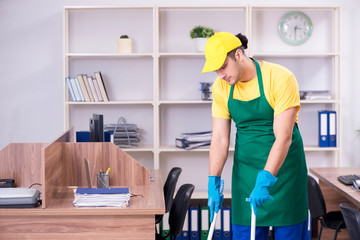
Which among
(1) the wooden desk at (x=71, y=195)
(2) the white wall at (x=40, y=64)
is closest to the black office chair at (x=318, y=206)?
(1) the wooden desk at (x=71, y=195)

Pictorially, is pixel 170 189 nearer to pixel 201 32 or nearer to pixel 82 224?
pixel 82 224

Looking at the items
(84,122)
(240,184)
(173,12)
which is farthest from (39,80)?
(240,184)

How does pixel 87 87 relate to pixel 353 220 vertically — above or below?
above

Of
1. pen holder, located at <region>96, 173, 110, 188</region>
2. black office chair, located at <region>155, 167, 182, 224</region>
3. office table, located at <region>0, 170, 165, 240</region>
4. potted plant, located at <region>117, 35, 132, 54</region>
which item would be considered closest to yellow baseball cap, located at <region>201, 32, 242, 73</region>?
office table, located at <region>0, 170, 165, 240</region>

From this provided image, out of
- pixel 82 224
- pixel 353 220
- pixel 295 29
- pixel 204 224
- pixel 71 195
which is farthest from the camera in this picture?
pixel 295 29

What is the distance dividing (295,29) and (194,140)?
4.47 ft

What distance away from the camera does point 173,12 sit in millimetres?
4836

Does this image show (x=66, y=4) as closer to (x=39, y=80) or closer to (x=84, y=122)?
(x=39, y=80)

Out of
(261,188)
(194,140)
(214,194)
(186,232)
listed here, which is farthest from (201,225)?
(261,188)

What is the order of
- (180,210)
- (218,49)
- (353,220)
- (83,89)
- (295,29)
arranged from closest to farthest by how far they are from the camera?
(218,49), (353,220), (180,210), (83,89), (295,29)

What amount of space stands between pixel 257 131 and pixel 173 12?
8.64ft

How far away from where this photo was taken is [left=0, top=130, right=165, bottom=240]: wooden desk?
107 inches

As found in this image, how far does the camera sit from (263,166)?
2424 millimetres

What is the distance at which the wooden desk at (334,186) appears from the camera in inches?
125
